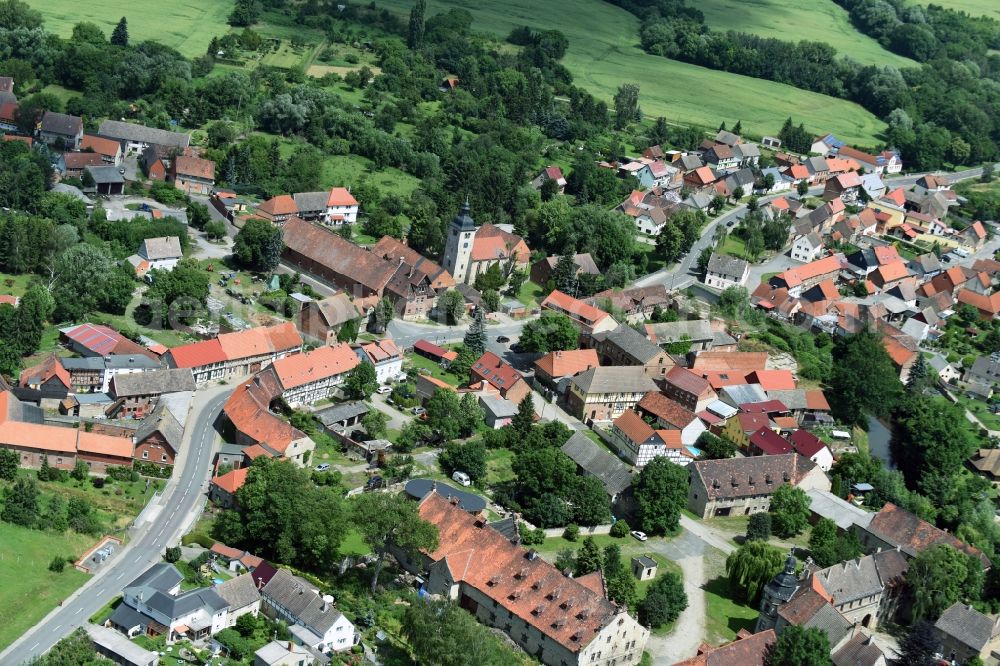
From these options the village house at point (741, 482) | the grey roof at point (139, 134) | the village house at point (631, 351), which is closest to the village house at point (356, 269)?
the village house at point (631, 351)

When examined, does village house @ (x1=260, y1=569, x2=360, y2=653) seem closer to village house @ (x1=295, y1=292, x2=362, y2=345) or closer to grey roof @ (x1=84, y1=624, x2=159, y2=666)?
grey roof @ (x1=84, y1=624, x2=159, y2=666)

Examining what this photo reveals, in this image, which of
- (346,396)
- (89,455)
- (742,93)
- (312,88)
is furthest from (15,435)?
(742,93)

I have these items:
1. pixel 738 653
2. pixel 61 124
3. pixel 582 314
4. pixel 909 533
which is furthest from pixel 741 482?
pixel 61 124

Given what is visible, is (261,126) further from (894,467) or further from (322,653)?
(322,653)

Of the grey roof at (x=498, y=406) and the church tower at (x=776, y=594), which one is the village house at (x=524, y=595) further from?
the grey roof at (x=498, y=406)

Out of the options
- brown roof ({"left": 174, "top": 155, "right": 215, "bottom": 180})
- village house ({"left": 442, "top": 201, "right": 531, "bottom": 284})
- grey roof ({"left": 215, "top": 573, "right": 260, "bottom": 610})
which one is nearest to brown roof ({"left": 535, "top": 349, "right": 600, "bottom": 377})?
village house ({"left": 442, "top": 201, "right": 531, "bottom": 284})

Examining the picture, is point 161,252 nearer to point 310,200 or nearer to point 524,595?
point 310,200
